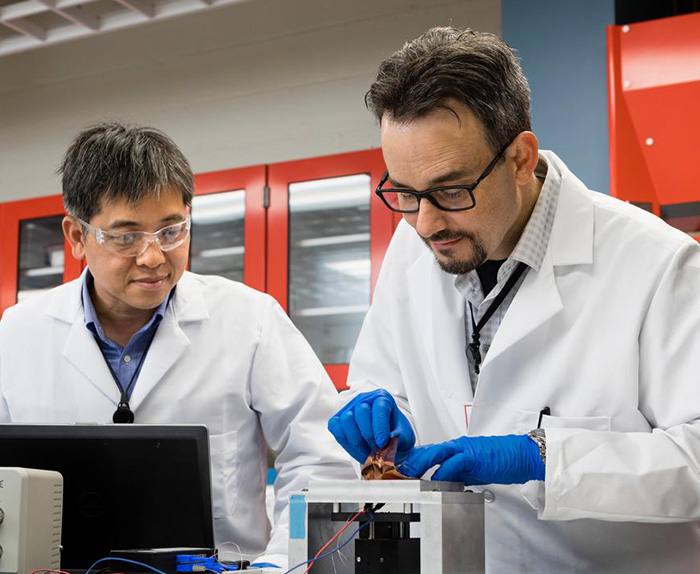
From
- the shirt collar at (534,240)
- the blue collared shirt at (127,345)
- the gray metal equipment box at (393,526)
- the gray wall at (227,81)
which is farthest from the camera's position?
the gray wall at (227,81)

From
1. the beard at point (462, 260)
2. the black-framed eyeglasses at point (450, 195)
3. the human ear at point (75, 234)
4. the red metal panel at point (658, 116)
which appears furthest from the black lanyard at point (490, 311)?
the red metal panel at point (658, 116)

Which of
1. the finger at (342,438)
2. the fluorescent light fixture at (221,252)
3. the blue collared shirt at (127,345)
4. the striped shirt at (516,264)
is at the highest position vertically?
the fluorescent light fixture at (221,252)

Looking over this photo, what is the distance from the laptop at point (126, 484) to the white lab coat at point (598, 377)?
0.52 meters

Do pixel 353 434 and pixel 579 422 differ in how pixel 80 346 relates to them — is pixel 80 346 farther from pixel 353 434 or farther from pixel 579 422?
pixel 579 422

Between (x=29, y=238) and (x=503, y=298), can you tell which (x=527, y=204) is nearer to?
(x=503, y=298)

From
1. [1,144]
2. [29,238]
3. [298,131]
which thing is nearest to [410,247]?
[298,131]

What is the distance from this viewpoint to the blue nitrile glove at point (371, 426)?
146 cm

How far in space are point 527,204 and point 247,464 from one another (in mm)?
867

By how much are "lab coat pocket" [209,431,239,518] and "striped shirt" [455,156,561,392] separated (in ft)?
1.99

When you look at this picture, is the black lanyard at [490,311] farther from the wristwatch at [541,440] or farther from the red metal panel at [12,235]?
the red metal panel at [12,235]

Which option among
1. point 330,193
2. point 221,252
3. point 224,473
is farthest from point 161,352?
point 221,252

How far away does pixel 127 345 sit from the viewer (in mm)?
2023

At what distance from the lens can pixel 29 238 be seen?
4305 millimetres

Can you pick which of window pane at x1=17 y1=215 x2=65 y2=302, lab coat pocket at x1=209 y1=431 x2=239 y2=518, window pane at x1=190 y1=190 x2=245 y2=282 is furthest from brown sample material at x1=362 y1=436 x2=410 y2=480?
window pane at x1=17 y1=215 x2=65 y2=302
